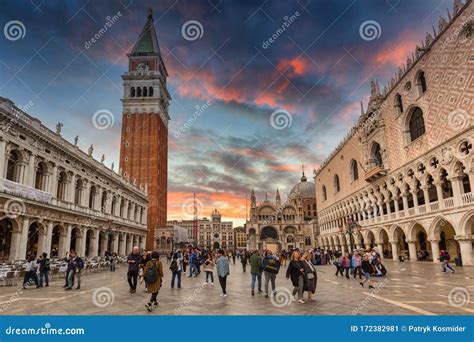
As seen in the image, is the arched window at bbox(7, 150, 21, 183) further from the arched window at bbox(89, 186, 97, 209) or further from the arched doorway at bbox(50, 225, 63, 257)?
the arched window at bbox(89, 186, 97, 209)

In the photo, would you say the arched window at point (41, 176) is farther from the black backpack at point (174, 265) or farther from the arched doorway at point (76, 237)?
the black backpack at point (174, 265)

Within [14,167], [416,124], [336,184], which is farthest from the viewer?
[336,184]

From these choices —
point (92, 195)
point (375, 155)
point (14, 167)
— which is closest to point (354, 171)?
point (375, 155)

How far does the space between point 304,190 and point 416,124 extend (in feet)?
237

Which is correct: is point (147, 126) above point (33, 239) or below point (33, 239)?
above

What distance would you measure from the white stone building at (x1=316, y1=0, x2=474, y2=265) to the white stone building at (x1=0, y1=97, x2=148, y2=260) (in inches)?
921

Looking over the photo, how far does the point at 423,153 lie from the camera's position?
23.7 meters

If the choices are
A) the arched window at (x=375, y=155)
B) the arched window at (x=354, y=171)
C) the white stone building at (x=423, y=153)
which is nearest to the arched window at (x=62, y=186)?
the white stone building at (x=423, y=153)

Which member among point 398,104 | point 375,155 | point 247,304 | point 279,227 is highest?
point 398,104

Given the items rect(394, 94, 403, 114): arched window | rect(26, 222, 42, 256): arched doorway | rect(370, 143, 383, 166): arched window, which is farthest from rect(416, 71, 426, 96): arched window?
rect(26, 222, 42, 256): arched doorway

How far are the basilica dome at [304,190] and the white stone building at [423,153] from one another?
179 feet

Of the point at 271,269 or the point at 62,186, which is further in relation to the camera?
the point at 62,186

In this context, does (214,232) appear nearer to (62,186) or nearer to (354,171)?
(354,171)
